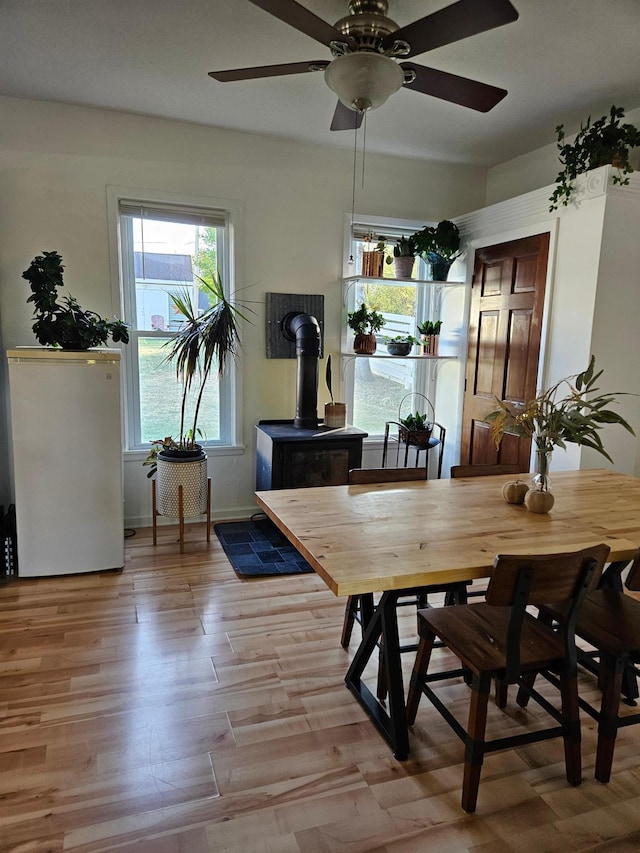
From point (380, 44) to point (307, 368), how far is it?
2.14 m

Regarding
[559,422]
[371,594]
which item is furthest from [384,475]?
[559,422]

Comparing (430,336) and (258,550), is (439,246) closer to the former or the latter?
(430,336)

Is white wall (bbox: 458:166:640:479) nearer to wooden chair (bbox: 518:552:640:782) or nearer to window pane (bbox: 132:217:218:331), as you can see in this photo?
wooden chair (bbox: 518:552:640:782)

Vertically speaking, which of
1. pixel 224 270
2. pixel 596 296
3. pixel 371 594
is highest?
pixel 224 270

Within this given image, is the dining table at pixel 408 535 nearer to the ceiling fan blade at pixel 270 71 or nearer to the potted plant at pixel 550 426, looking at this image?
the potted plant at pixel 550 426

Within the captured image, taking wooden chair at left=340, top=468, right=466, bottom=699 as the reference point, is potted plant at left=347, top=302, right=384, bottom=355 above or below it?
above

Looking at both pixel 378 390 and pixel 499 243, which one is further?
pixel 378 390

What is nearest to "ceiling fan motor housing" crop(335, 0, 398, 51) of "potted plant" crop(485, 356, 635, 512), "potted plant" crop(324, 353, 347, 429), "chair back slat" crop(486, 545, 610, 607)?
"potted plant" crop(485, 356, 635, 512)

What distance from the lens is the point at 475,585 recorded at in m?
3.21

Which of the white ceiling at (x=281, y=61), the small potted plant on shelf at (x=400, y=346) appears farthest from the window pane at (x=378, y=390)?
the white ceiling at (x=281, y=61)

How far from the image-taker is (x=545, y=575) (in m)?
1.52

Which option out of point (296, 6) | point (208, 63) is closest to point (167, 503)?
point (208, 63)

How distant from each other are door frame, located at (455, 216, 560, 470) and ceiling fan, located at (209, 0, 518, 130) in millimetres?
1356

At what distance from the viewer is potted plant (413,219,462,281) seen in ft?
13.8
